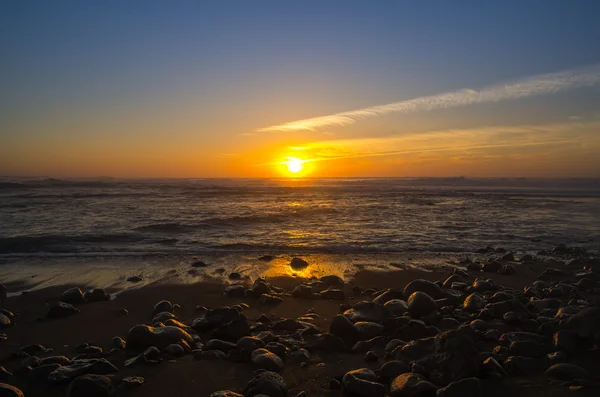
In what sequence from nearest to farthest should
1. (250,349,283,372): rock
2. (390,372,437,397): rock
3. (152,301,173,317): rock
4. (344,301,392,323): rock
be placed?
1. (390,372,437,397): rock
2. (250,349,283,372): rock
3. (344,301,392,323): rock
4. (152,301,173,317): rock

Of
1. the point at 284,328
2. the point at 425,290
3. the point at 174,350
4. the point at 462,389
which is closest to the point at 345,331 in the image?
the point at 284,328

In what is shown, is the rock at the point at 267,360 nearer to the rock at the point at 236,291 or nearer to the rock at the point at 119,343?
the rock at the point at 119,343

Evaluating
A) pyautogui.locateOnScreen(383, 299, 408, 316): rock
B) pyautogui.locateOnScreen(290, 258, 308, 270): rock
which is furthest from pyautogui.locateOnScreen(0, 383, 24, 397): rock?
pyautogui.locateOnScreen(290, 258, 308, 270): rock

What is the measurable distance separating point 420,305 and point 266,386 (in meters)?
3.33

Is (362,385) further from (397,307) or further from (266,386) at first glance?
(397,307)

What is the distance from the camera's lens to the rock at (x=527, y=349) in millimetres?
4664

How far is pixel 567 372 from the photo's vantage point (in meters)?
4.11

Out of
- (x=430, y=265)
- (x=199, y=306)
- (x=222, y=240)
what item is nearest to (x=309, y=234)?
(x=222, y=240)

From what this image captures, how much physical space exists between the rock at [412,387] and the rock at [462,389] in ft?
0.45

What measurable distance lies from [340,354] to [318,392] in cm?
97

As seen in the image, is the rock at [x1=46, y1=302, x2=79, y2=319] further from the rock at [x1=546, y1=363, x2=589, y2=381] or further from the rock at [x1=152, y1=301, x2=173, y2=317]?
the rock at [x1=546, y1=363, x2=589, y2=381]

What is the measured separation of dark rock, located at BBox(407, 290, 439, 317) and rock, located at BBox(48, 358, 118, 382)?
14.4ft

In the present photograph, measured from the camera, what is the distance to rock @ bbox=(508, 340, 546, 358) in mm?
4664

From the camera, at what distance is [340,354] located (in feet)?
16.6
